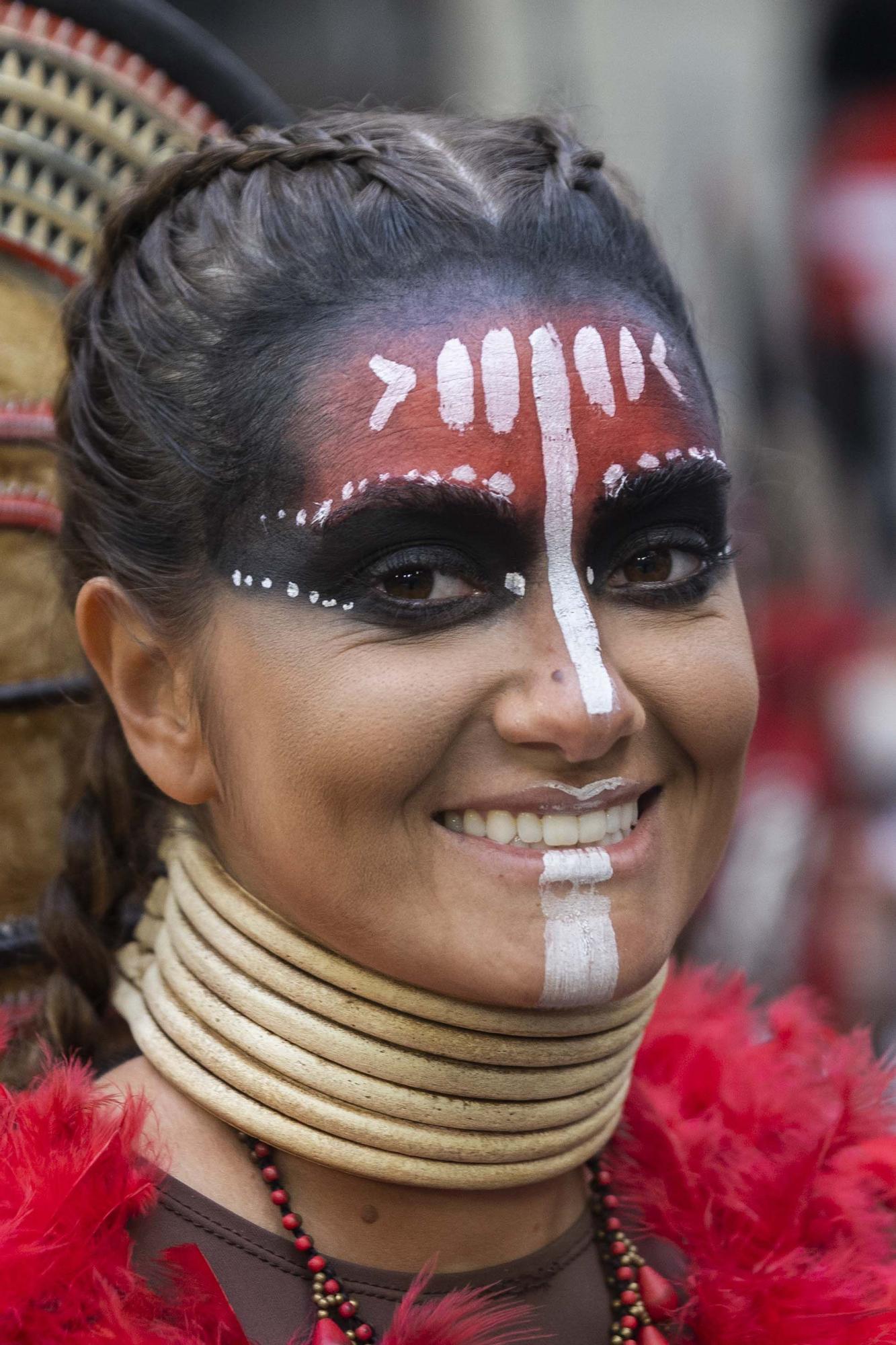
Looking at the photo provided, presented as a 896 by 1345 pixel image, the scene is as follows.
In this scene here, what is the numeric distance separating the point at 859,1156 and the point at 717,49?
8218 mm

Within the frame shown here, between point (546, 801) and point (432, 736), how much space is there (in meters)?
0.15

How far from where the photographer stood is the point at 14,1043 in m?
2.00

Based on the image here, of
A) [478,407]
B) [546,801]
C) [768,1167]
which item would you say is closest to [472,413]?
[478,407]

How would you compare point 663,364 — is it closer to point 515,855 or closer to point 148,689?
point 515,855

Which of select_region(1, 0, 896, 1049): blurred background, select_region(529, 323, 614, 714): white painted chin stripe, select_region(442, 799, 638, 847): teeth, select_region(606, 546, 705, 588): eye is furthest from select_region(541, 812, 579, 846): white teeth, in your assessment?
select_region(1, 0, 896, 1049): blurred background

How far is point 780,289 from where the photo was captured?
6.89m

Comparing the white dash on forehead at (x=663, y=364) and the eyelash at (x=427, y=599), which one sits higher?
the white dash on forehead at (x=663, y=364)

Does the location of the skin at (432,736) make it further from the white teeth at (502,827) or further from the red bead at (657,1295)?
the red bead at (657,1295)

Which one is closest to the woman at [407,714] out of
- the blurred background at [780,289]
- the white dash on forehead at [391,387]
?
the white dash on forehead at [391,387]

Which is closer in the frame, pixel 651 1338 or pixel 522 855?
pixel 522 855

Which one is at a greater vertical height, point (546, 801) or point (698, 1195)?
point (546, 801)

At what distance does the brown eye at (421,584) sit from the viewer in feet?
5.27

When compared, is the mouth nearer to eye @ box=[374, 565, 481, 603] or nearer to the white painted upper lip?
the white painted upper lip

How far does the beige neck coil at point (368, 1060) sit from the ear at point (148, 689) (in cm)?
13
